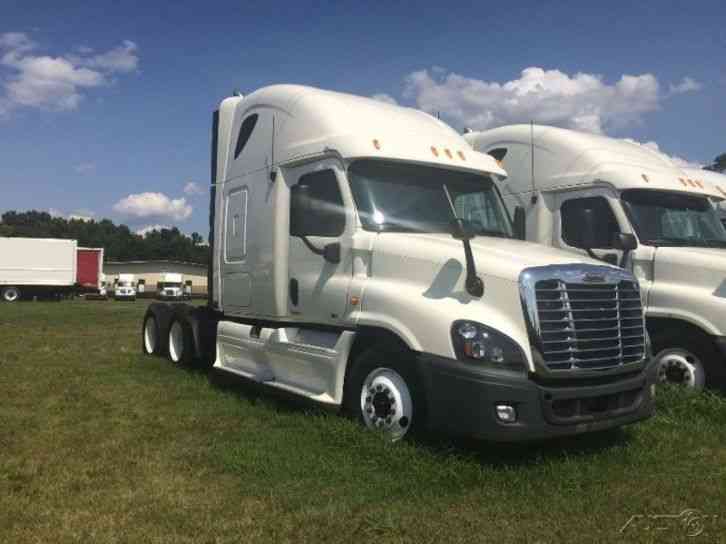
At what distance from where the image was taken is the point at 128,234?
407 ft

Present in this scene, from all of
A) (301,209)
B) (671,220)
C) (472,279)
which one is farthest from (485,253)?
(671,220)

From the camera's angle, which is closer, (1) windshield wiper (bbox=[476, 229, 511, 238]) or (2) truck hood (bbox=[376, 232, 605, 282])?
(2) truck hood (bbox=[376, 232, 605, 282])

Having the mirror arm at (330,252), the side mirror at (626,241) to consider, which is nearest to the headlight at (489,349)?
the mirror arm at (330,252)

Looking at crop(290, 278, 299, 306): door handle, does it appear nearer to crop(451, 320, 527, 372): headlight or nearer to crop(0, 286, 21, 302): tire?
crop(451, 320, 527, 372): headlight

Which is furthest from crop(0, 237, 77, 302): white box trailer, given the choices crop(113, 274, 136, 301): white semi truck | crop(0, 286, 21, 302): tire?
crop(113, 274, 136, 301): white semi truck

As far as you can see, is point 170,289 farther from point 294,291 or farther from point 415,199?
point 415,199

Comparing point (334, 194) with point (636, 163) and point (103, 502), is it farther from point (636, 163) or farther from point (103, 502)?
point (636, 163)

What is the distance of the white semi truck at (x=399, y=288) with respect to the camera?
5379mm

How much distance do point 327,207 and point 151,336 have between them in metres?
6.48

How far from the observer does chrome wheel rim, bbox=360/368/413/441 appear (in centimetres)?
586

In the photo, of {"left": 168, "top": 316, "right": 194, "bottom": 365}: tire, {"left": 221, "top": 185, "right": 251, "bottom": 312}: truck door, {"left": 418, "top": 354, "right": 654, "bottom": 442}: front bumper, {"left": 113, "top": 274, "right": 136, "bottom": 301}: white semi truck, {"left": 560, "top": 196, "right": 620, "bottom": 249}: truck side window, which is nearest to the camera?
{"left": 418, "top": 354, "right": 654, "bottom": 442}: front bumper

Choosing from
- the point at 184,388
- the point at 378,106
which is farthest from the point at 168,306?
the point at 378,106

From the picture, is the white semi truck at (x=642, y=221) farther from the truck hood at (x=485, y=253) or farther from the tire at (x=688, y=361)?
the truck hood at (x=485, y=253)

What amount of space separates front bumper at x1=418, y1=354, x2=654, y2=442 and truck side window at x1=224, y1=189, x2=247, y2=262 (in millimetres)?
3777
